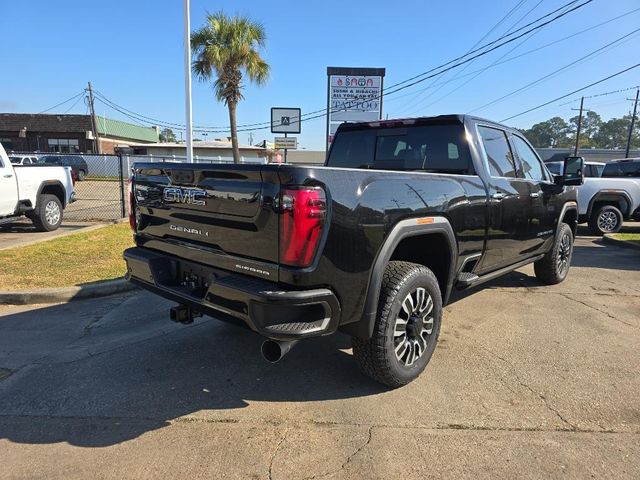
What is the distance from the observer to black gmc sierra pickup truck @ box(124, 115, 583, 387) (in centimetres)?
268

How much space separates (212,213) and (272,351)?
0.97m

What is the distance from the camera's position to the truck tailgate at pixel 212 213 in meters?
2.74

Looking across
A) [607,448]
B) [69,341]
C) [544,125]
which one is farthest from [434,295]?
[544,125]

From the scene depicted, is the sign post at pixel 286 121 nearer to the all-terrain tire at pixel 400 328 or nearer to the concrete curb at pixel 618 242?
the concrete curb at pixel 618 242

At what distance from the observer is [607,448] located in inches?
111

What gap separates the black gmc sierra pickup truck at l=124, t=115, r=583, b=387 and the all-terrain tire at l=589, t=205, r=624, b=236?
8278 mm

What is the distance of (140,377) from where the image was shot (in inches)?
142

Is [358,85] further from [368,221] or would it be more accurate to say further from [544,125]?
[544,125]

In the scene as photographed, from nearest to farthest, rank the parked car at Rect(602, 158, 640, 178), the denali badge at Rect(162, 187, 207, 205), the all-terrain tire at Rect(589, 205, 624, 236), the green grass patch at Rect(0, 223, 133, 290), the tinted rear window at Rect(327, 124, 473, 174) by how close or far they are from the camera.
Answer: the denali badge at Rect(162, 187, 207, 205) → the tinted rear window at Rect(327, 124, 473, 174) → the green grass patch at Rect(0, 223, 133, 290) → the all-terrain tire at Rect(589, 205, 624, 236) → the parked car at Rect(602, 158, 640, 178)

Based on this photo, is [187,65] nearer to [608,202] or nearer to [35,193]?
[35,193]

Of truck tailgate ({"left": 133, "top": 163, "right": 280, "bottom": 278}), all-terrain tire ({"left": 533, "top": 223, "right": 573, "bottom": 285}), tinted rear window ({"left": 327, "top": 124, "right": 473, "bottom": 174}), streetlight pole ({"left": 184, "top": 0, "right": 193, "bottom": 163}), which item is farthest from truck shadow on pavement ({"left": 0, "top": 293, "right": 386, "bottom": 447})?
streetlight pole ({"left": 184, "top": 0, "right": 193, "bottom": 163})

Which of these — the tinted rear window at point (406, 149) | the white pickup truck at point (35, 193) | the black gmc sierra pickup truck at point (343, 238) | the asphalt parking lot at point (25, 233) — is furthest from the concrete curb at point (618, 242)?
the white pickup truck at point (35, 193)

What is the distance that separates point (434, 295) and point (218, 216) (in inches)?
68.4

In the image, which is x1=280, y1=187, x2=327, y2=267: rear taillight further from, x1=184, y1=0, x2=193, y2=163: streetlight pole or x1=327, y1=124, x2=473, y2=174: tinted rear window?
x1=184, y1=0, x2=193, y2=163: streetlight pole
